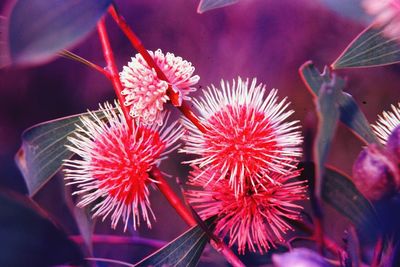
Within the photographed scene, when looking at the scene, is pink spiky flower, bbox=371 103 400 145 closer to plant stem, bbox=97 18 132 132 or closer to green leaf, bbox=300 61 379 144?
green leaf, bbox=300 61 379 144

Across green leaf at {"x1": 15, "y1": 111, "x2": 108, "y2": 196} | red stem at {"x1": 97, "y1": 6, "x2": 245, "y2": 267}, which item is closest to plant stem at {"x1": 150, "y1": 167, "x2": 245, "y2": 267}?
red stem at {"x1": 97, "y1": 6, "x2": 245, "y2": 267}

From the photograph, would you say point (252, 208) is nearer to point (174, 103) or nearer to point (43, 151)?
point (174, 103)

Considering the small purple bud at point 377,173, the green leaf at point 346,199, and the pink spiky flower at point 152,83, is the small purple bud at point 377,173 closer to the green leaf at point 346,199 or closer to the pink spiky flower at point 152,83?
the green leaf at point 346,199

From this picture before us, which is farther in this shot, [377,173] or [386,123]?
[386,123]

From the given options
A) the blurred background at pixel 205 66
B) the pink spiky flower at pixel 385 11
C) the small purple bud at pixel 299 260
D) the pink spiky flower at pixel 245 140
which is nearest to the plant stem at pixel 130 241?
the blurred background at pixel 205 66

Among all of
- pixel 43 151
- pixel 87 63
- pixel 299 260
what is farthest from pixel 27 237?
pixel 299 260

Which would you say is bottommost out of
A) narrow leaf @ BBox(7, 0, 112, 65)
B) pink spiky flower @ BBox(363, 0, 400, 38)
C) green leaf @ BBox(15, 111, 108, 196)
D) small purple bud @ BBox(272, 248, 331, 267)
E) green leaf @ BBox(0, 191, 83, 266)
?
small purple bud @ BBox(272, 248, 331, 267)
